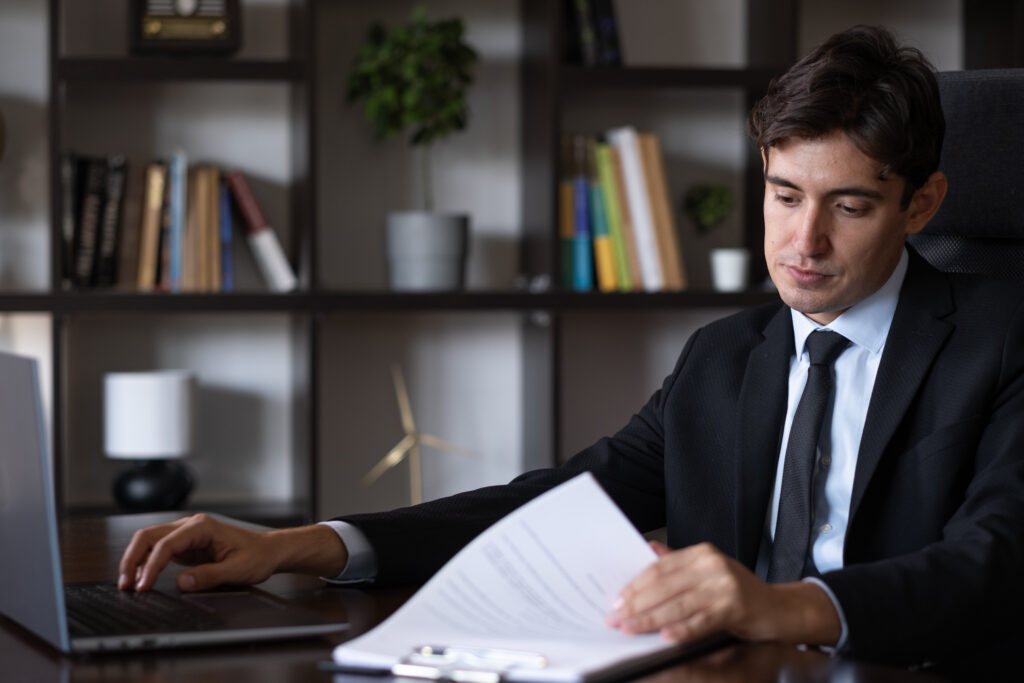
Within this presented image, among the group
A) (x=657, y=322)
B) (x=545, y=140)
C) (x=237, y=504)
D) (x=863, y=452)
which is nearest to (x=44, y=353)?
(x=237, y=504)

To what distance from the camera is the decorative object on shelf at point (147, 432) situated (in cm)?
269

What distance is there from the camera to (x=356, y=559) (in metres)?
1.21

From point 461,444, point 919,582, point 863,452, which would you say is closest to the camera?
point 919,582

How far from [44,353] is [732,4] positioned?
187 cm

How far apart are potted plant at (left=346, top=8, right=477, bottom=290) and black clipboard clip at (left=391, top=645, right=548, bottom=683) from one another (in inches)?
76.8

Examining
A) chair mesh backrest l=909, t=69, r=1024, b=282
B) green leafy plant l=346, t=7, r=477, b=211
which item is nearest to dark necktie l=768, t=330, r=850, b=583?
chair mesh backrest l=909, t=69, r=1024, b=282

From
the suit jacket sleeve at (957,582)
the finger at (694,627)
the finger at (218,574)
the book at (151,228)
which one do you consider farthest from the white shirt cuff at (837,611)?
the book at (151,228)

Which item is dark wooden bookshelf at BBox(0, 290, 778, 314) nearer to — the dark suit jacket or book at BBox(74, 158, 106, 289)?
book at BBox(74, 158, 106, 289)

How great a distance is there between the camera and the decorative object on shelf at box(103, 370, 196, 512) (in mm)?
2686

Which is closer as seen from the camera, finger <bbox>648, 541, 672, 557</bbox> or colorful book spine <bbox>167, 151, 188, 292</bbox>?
finger <bbox>648, 541, 672, 557</bbox>

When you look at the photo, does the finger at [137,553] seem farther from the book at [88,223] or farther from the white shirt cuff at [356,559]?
Result: the book at [88,223]

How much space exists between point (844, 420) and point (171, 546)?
2.38 feet

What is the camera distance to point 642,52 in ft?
10.3

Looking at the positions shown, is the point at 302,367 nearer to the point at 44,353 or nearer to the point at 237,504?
the point at 237,504
